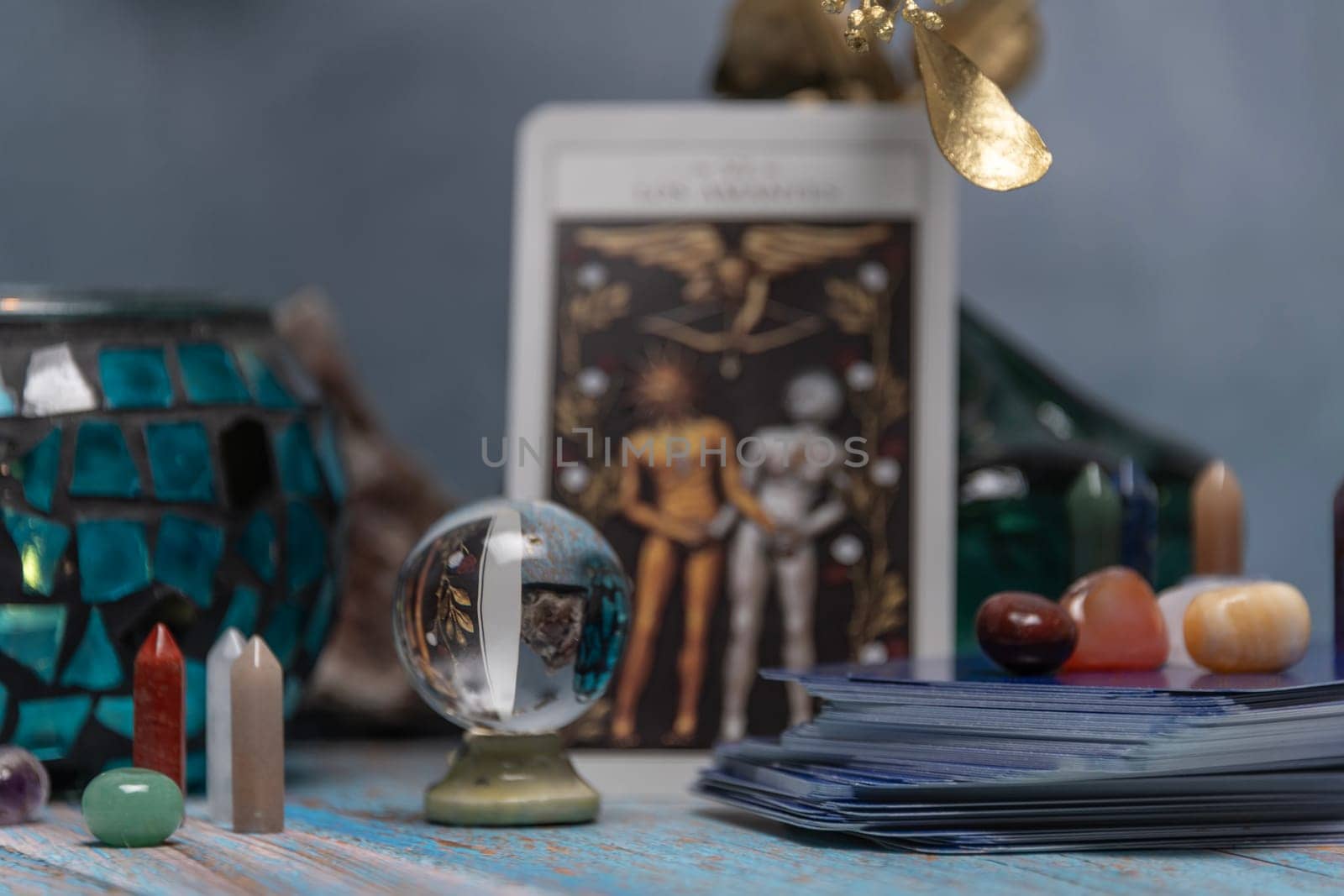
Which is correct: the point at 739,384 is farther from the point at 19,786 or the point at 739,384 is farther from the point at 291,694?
the point at 19,786

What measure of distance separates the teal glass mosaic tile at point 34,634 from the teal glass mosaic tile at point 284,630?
4.3 inches

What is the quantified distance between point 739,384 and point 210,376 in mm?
307

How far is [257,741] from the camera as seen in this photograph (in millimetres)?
718

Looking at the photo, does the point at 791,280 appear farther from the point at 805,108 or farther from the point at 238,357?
the point at 238,357

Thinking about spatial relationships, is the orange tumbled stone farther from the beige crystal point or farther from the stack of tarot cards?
the beige crystal point

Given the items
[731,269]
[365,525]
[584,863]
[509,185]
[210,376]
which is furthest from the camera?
[509,185]

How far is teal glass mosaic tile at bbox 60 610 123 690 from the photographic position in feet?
2.63

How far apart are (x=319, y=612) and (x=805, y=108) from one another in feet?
1.40

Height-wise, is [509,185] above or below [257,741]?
above

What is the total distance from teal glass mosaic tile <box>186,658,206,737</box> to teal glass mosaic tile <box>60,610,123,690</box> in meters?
0.04

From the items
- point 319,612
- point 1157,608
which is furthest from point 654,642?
point 1157,608

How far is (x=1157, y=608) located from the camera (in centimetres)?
77

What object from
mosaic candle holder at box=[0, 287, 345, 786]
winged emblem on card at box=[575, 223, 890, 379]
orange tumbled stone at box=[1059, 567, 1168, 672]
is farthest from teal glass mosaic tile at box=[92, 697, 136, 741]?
orange tumbled stone at box=[1059, 567, 1168, 672]

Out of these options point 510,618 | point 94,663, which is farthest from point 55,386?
point 510,618
